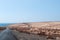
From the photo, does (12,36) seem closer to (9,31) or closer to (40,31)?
(9,31)

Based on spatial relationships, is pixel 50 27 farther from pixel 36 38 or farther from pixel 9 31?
pixel 9 31

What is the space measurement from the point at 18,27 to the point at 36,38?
0.13 meters

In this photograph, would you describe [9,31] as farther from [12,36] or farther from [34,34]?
[34,34]

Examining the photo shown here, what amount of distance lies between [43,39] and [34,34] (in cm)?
6

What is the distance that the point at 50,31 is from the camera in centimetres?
58

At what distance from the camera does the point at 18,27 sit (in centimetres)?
65

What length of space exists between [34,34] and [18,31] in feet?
0.33

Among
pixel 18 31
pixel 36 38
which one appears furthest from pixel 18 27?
pixel 36 38

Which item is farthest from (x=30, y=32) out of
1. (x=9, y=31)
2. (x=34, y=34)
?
(x=9, y=31)

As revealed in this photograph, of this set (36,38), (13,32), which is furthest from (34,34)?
(13,32)

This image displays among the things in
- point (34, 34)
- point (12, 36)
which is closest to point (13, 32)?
point (12, 36)

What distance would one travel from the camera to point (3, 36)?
2.18 ft

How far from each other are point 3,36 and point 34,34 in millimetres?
197

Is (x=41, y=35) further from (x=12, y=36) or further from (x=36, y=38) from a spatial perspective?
(x=12, y=36)
